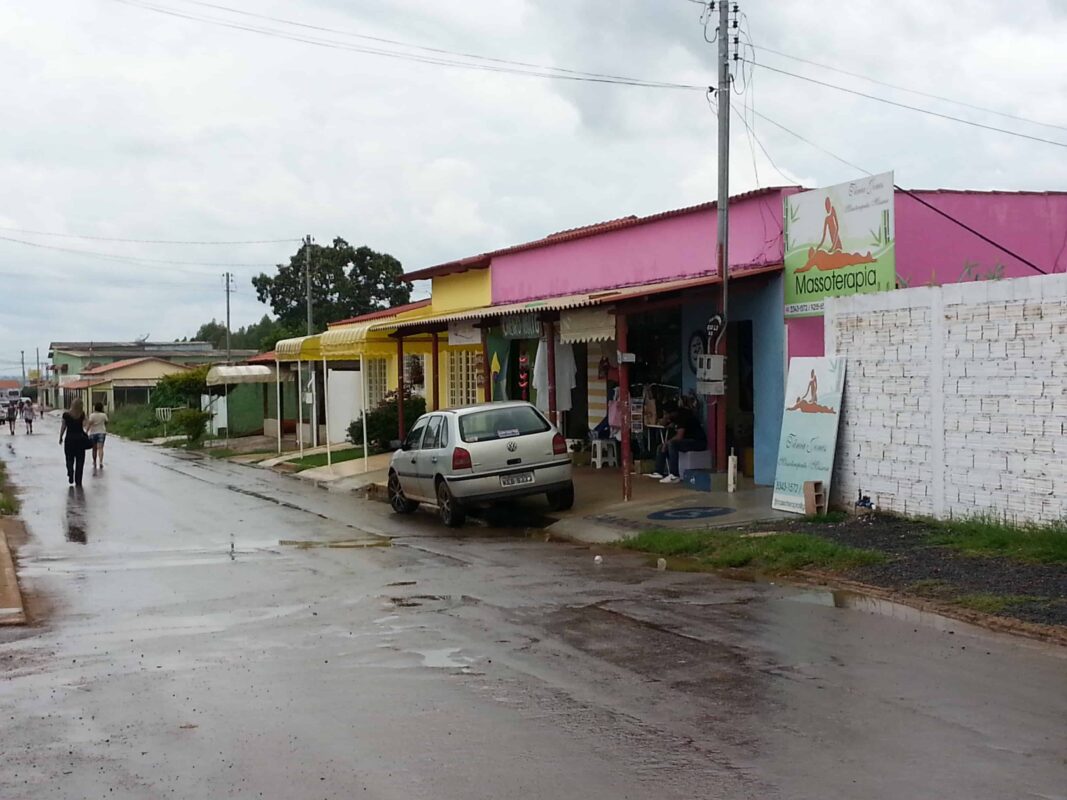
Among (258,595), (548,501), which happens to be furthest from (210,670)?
(548,501)

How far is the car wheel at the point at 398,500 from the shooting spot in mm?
19250

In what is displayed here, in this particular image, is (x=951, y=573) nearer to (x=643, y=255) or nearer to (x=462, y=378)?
(x=643, y=255)

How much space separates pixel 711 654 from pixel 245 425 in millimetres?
39971

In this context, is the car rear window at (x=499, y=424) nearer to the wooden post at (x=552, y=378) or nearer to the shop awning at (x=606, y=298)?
the shop awning at (x=606, y=298)

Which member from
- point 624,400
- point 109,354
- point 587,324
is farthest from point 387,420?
point 109,354

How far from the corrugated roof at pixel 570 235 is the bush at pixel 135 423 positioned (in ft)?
87.1

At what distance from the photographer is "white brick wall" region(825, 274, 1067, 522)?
1172 centimetres

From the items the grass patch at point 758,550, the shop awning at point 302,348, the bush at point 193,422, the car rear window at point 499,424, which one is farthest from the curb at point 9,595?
the bush at point 193,422

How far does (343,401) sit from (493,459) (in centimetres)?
2175

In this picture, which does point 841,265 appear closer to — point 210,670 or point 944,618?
point 944,618

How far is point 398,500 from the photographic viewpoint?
19.4m

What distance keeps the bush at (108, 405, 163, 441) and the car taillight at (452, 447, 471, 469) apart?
38436mm

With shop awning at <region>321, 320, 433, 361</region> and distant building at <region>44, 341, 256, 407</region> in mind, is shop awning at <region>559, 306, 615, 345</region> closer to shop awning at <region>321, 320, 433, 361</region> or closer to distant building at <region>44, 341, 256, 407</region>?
shop awning at <region>321, 320, 433, 361</region>

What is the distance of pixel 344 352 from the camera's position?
86.8 feet
